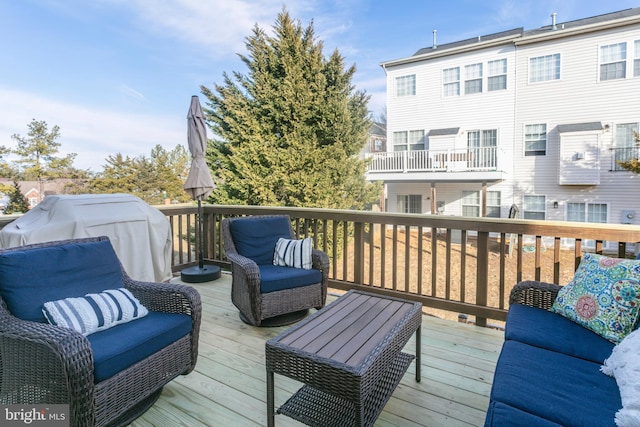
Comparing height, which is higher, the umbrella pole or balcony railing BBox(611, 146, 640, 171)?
balcony railing BBox(611, 146, 640, 171)

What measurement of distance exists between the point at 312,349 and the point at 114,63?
931cm

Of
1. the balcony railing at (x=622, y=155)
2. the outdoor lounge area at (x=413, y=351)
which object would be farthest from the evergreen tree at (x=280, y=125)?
the balcony railing at (x=622, y=155)

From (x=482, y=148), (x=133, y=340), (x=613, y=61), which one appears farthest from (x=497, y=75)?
(x=133, y=340)

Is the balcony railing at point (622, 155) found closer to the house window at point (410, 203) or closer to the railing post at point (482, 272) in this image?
the house window at point (410, 203)

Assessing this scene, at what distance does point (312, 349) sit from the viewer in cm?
160

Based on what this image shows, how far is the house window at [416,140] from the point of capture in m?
11.5

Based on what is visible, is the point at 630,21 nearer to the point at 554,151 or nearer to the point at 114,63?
the point at 554,151

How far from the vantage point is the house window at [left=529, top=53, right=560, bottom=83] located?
31.6 feet

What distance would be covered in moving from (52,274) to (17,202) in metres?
8.55

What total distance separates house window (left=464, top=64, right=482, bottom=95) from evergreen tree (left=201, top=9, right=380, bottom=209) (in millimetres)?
4678

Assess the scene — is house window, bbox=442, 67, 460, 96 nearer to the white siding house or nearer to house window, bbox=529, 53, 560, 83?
the white siding house

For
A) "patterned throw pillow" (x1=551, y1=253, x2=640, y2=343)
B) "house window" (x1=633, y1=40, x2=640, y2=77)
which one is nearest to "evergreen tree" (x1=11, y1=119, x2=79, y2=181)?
"patterned throw pillow" (x1=551, y1=253, x2=640, y2=343)

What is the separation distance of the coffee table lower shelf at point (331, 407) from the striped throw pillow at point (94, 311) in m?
1.02

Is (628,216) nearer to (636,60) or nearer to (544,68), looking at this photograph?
(636,60)
